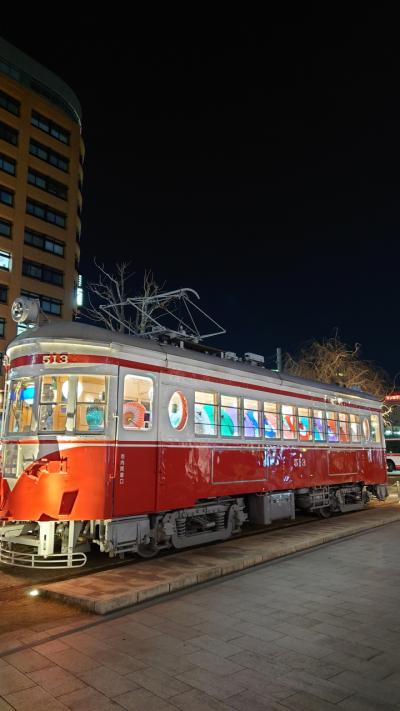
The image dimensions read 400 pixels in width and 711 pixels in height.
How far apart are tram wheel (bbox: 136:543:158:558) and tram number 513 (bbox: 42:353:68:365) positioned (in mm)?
3186

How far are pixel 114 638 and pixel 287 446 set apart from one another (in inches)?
277

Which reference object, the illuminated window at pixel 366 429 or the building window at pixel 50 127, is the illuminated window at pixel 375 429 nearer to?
the illuminated window at pixel 366 429

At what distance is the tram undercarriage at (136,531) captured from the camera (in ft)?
23.6

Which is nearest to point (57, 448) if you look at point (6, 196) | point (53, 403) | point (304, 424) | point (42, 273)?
point (53, 403)

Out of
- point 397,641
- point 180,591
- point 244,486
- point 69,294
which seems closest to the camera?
point 397,641

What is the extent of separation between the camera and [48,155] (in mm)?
44844

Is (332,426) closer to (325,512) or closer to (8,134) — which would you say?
(325,512)

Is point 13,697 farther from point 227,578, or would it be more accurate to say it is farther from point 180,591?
point 227,578

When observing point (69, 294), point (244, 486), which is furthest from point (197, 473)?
point (69, 294)

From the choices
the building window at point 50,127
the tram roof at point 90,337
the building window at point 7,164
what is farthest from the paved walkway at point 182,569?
the building window at point 50,127

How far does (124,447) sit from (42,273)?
124ft

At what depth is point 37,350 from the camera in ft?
25.3

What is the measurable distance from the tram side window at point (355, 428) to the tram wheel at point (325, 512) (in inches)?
79.6

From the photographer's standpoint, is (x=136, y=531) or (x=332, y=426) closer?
(x=136, y=531)
